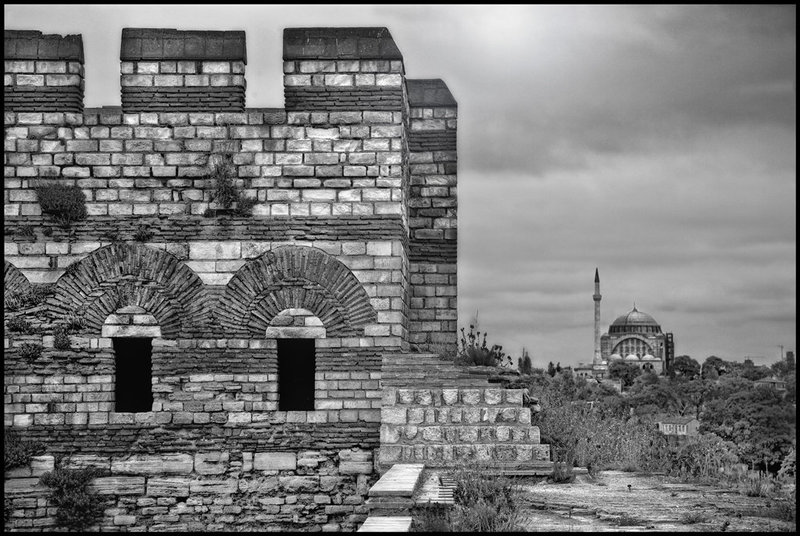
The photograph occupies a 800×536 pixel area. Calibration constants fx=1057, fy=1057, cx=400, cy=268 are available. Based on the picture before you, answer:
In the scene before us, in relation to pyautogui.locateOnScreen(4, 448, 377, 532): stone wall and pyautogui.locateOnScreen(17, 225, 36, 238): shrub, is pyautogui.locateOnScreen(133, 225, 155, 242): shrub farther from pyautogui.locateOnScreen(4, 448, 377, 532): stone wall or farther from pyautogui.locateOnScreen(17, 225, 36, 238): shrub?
pyautogui.locateOnScreen(4, 448, 377, 532): stone wall

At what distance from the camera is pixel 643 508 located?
9930 millimetres

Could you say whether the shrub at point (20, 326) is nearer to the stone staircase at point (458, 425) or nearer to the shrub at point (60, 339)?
the shrub at point (60, 339)

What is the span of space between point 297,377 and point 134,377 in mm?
2275

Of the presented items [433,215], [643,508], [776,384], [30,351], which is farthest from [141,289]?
[776,384]

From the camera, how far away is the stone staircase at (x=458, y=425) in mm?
12820

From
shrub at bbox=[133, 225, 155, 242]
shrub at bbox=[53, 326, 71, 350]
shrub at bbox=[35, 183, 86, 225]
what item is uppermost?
shrub at bbox=[35, 183, 86, 225]

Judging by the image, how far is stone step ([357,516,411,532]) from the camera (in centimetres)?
788

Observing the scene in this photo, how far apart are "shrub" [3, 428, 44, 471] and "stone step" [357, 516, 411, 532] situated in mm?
6621

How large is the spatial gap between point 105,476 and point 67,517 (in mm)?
675

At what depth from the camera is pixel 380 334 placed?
13922 mm

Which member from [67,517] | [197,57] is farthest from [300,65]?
[67,517]

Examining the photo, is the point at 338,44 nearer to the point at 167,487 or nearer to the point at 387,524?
the point at 167,487

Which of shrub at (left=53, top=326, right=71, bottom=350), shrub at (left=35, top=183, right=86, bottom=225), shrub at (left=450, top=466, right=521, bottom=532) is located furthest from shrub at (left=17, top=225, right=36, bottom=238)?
shrub at (left=450, top=466, right=521, bottom=532)

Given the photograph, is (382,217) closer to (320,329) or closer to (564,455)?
(320,329)
